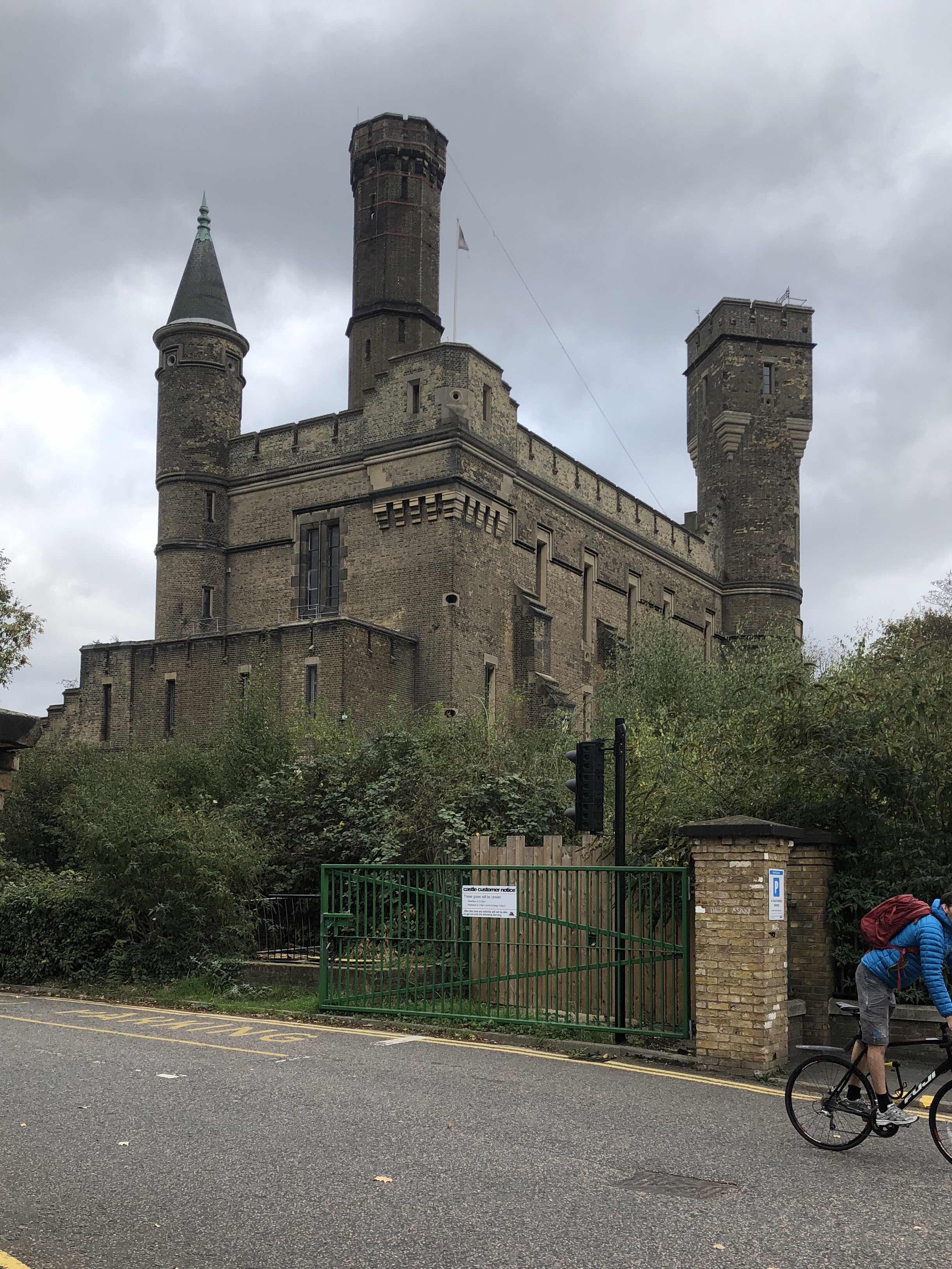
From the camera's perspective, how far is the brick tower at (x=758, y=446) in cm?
5012

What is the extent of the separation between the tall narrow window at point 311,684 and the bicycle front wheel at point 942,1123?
1012 inches

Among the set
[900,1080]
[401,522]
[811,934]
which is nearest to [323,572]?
[401,522]

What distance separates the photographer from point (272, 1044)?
12.2m

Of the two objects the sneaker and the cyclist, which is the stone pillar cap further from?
the sneaker

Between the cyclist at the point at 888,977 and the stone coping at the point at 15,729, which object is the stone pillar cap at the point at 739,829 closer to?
the cyclist at the point at 888,977

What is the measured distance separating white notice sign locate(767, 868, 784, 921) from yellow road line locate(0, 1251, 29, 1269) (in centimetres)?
709

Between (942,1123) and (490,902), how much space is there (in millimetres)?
6647

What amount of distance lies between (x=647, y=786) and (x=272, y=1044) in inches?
231

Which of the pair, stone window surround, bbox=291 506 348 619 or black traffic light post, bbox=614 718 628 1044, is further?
stone window surround, bbox=291 506 348 619

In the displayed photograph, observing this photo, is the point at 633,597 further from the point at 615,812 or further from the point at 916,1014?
the point at 916,1014

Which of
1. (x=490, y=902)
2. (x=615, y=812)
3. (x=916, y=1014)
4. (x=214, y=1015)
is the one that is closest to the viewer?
(x=916, y=1014)

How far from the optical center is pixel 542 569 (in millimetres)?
40031

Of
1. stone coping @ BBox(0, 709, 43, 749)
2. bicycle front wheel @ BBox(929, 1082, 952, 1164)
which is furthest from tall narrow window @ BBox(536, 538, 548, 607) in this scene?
bicycle front wheel @ BBox(929, 1082, 952, 1164)

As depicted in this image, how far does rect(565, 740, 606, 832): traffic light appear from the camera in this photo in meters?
13.2
